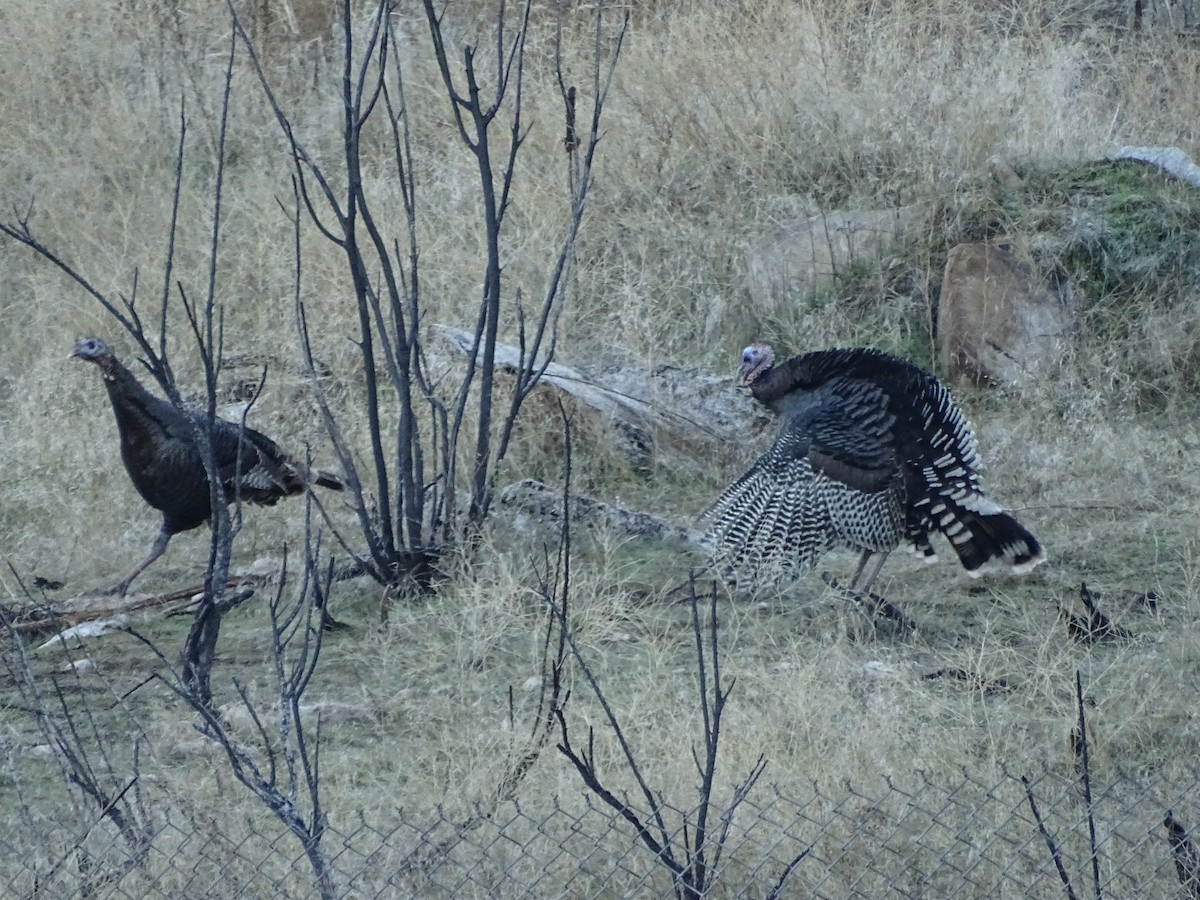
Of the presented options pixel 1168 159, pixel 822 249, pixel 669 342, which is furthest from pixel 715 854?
pixel 1168 159

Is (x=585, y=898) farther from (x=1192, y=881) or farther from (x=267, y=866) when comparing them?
(x=1192, y=881)

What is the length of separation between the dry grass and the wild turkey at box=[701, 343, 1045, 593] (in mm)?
212

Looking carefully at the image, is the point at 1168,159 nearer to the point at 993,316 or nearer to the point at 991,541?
the point at 993,316

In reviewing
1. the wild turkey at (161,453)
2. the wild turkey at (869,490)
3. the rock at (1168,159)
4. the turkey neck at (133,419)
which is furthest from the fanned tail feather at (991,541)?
the rock at (1168,159)

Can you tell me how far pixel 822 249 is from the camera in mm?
8203

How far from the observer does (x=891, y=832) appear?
144 inches

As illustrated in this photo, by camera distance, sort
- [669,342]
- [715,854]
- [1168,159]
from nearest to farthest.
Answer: [715,854]
[669,342]
[1168,159]

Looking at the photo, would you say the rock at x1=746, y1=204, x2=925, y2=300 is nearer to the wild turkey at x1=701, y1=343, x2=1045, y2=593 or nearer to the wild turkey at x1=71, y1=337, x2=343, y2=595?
the wild turkey at x1=701, y1=343, x2=1045, y2=593

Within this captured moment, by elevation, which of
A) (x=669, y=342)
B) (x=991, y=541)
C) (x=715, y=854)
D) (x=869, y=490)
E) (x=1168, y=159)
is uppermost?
(x=1168, y=159)

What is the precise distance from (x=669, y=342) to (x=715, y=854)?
4754 millimetres

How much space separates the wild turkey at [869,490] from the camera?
5828 mm

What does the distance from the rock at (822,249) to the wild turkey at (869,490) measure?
6.39ft

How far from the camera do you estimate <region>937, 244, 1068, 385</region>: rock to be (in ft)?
24.8

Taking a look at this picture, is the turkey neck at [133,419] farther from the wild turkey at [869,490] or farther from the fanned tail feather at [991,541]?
the fanned tail feather at [991,541]
